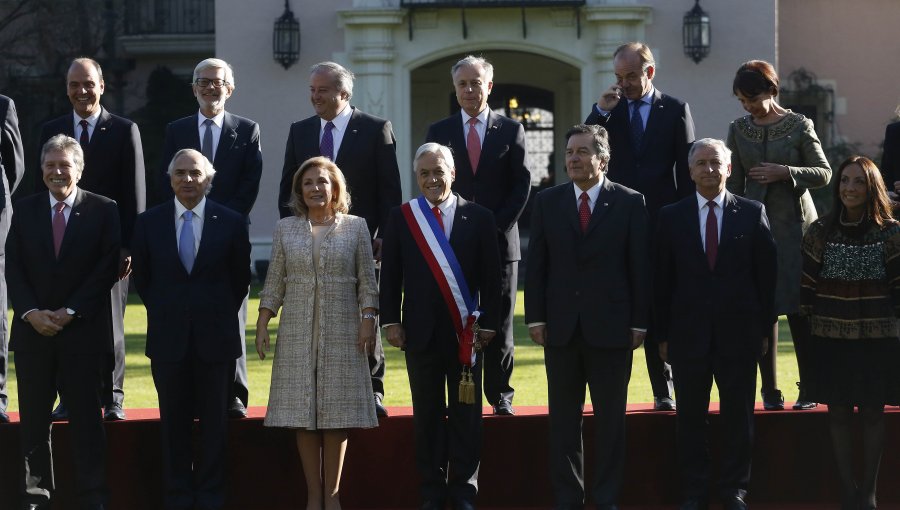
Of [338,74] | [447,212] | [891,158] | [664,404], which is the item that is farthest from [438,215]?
[891,158]

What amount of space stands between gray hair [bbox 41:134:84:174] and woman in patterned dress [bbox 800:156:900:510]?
3.61 m

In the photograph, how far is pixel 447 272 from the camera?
255 inches

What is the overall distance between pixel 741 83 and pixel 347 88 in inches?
81.1

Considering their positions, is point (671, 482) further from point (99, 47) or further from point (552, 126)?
point (99, 47)

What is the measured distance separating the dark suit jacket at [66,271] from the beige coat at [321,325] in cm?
81

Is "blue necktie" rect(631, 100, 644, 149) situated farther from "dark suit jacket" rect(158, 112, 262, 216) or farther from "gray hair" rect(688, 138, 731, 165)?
"dark suit jacket" rect(158, 112, 262, 216)

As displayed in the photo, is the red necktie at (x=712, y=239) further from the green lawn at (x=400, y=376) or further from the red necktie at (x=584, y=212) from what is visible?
the green lawn at (x=400, y=376)

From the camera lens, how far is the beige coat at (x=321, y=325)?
6.47 m

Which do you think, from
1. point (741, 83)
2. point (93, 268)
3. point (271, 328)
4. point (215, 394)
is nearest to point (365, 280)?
point (215, 394)

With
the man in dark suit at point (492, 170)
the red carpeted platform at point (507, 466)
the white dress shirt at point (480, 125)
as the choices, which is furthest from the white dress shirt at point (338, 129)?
the red carpeted platform at point (507, 466)

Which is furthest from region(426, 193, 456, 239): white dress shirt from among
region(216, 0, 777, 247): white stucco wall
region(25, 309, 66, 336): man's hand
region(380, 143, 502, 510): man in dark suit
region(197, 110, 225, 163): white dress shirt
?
region(216, 0, 777, 247): white stucco wall

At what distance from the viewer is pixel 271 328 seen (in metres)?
13.8

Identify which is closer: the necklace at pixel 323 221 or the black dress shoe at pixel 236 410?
the necklace at pixel 323 221

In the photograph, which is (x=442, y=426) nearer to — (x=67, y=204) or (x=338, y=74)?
(x=338, y=74)
